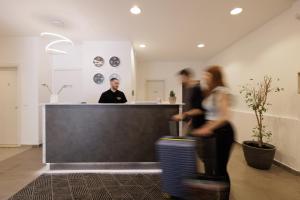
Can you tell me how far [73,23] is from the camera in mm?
3365

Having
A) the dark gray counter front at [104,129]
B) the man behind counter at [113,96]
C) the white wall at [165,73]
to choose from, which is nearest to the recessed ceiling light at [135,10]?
the man behind counter at [113,96]

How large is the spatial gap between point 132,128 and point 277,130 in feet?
8.80

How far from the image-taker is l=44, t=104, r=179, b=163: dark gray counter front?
2.74 m

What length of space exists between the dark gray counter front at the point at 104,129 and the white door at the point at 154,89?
418 cm

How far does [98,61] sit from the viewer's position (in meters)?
4.41

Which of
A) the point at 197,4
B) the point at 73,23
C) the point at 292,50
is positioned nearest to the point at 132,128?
the point at 197,4

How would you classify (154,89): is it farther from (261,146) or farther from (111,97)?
(261,146)

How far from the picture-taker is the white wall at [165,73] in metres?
6.84

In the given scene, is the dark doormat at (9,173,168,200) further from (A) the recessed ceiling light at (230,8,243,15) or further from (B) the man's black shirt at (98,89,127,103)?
(A) the recessed ceiling light at (230,8,243,15)

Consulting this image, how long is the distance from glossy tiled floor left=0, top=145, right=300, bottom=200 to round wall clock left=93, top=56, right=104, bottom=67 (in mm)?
2584

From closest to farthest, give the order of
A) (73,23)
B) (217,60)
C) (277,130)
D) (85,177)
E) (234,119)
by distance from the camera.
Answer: (85,177) < (277,130) < (73,23) < (234,119) < (217,60)

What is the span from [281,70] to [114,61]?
148 inches

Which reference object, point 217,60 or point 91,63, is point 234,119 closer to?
point 217,60

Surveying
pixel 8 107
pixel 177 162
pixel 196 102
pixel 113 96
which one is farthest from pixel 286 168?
pixel 8 107
